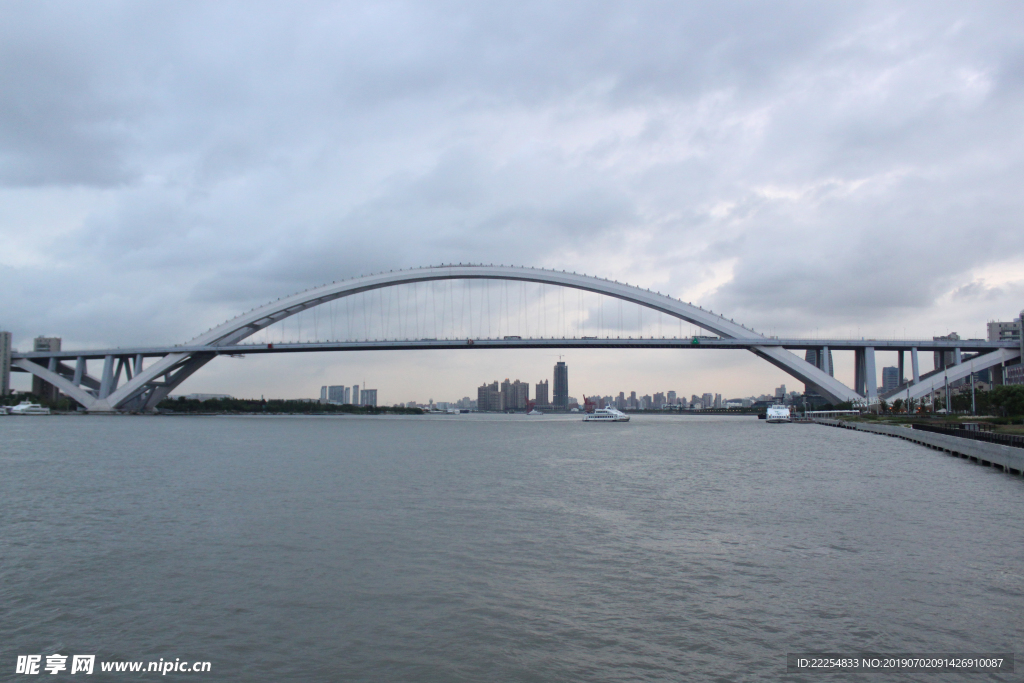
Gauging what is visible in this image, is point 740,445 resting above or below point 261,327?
below

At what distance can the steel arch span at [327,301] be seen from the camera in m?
64.9

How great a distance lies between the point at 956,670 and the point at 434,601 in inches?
211

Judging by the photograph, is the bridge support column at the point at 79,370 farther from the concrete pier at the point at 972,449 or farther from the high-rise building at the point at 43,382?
the concrete pier at the point at 972,449

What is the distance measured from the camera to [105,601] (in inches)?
310

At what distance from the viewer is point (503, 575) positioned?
891 centimetres

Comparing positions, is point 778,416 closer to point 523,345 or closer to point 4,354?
point 523,345

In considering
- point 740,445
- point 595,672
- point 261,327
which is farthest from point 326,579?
point 261,327

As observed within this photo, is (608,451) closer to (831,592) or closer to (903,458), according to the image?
(903,458)

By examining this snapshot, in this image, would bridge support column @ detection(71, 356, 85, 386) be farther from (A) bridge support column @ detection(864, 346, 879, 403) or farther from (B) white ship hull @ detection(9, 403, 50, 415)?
(A) bridge support column @ detection(864, 346, 879, 403)

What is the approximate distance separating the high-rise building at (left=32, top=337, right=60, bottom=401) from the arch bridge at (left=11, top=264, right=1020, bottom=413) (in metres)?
22.4

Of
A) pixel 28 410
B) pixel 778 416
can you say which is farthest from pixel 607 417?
pixel 28 410

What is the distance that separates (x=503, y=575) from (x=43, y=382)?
114063mm

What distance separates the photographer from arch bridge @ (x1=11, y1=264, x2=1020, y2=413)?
6372cm

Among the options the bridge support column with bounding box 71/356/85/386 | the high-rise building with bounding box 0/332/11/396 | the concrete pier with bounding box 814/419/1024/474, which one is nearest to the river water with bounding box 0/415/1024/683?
the concrete pier with bounding box 814/419/1024/474
